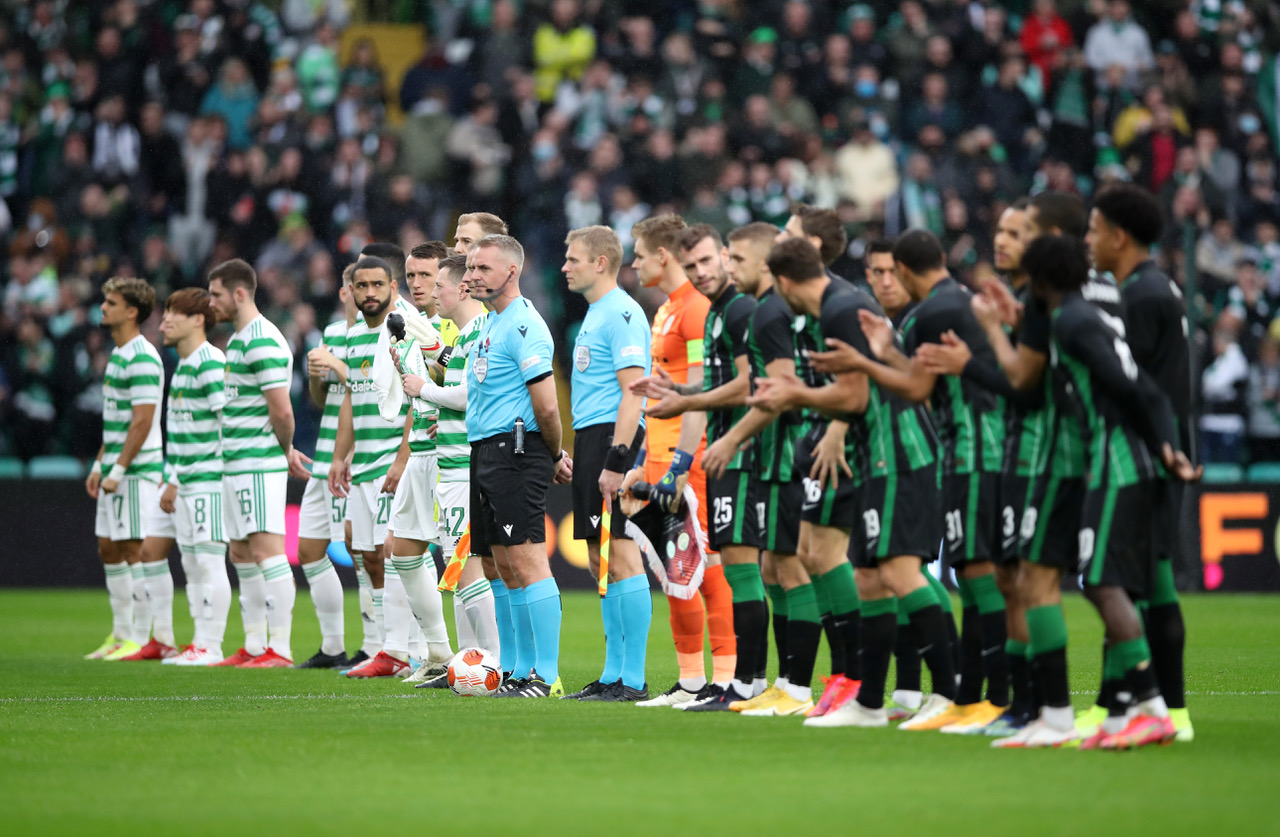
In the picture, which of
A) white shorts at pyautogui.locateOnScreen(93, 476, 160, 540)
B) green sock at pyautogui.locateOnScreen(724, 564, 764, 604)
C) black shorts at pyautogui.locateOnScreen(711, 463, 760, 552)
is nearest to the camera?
black shorts at pyautogui.locateOnScreen(711, 463, 760, 552)

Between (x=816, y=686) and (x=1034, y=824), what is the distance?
15.9 ft

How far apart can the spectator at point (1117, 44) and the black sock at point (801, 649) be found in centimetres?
1600

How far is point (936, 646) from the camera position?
294 inches

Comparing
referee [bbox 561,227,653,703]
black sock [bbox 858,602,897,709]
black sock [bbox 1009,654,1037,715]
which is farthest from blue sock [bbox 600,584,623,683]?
black sock [bbox 1009,654,1037,715]

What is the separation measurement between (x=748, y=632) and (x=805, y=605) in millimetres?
389

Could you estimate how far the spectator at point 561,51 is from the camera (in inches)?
845

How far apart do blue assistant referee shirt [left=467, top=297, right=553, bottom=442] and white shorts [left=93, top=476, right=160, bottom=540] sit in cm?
450

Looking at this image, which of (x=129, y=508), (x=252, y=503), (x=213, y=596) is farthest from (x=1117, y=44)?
(x=213, y=596)

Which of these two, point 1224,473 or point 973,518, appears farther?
point 1224,473

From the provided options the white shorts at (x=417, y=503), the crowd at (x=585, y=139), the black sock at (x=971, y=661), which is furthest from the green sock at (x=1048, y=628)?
the crowd at (x=585, y=139)

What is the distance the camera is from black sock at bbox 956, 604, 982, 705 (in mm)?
7430

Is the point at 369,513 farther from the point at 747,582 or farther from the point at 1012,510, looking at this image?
the point at 1012,510

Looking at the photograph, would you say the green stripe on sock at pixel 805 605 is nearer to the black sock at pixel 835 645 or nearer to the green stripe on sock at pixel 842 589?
the black sock at pixel 835 645

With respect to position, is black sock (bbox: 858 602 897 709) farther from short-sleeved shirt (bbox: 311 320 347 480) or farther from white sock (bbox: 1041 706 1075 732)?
short-sleeved shirt (bbox: 311 320 347 480)
